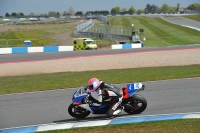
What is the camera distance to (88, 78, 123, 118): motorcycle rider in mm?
10750

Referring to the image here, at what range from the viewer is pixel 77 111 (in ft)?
37.2

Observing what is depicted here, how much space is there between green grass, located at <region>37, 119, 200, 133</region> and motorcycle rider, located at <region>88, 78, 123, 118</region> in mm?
1201

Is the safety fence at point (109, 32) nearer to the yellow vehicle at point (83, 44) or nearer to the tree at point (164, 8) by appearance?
the yellow vehicle at point (83, 44)

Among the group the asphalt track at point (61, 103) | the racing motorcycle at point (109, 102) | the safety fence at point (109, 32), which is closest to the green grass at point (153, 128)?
the racing motorcycle at point (109, 102)

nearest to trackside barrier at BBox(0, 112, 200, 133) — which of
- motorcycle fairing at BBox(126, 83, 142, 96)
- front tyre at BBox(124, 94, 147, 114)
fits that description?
front tyre at BBox(124, 94, 147, 114)

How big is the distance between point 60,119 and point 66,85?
245 inches

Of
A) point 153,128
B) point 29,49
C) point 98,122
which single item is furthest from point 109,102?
point 29,49

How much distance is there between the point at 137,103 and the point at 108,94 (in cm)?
98

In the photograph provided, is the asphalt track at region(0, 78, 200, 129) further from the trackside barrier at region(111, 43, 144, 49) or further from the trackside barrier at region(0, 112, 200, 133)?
the trackside barrier at region(111, 43, 144, 49)

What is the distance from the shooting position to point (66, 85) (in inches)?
696

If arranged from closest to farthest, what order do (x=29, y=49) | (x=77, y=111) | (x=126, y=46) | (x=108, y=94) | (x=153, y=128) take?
(x=153, y=128) → (x=108, y=94) → (x=77, y=111) → (x=29, y=49) → (x=126, y=46)

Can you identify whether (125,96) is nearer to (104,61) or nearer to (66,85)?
(66,85)

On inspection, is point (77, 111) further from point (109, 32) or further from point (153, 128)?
point (109, 32)

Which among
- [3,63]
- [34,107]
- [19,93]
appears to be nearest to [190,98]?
[34,107]
